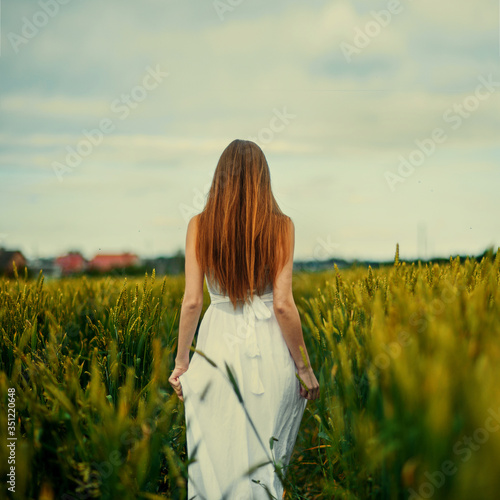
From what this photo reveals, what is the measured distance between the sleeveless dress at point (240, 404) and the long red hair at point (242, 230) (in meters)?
0.12

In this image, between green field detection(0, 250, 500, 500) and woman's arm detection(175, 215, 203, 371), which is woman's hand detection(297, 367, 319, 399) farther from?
woman's arm detection(175, 215, 203, 371)

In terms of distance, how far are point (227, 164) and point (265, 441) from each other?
154 centimetres

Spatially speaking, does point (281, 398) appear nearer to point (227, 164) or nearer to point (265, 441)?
point (265, 441)

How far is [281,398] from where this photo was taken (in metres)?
2.66

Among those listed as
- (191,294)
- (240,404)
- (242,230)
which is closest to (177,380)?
(240,404)

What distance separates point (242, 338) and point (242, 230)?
23.5 inches

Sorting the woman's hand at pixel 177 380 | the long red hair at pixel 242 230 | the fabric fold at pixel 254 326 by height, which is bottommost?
the woman's hand at pixel 177 380

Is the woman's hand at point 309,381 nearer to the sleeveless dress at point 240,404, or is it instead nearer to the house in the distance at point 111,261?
the sleeveless dress at point 240,404

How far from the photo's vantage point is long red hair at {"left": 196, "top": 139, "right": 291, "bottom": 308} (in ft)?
8.57

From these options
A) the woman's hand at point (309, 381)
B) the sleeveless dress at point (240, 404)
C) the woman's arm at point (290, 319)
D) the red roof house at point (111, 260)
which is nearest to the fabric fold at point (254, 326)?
the sleeveless dress at point (240, 404)

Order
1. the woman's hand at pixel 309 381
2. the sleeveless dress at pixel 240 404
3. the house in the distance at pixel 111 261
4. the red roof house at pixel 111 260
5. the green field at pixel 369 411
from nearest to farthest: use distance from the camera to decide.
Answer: the green field at pixel 369 411 → the sleeveless dress at pixel 240 404 → the woman's hand at pixel 309 381 → the house in the distance at pixel 111 261 → the red roof house at pixel 111 260

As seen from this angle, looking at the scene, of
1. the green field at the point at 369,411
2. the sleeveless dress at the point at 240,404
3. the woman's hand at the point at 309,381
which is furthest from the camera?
the woman's hand at the point at 309,381

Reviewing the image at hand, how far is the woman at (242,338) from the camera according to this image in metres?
2.56

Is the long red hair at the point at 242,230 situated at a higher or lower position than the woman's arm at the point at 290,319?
higher
